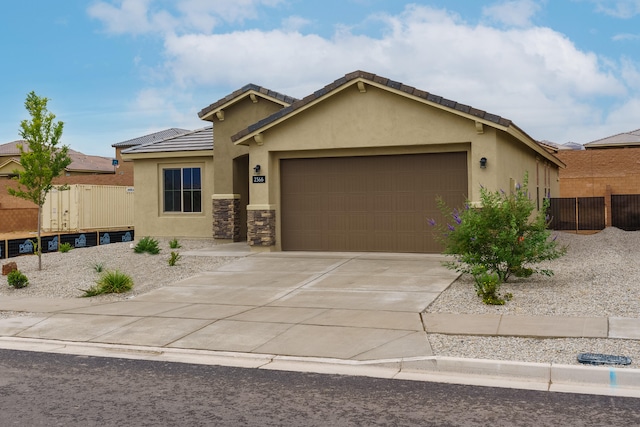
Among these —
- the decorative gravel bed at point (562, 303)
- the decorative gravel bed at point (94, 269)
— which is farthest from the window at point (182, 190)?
the decorative gravel bed at point (562, 303)

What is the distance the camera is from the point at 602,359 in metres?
7.91

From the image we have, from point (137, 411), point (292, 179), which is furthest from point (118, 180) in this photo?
point (137, 411)

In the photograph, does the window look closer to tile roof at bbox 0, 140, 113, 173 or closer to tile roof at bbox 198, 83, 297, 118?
tile roof at bbox 198, 83, 297, 118

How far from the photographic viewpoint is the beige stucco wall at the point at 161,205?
79.3ft

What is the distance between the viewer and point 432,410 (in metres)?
6.59

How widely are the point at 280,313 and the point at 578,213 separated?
20750 mm

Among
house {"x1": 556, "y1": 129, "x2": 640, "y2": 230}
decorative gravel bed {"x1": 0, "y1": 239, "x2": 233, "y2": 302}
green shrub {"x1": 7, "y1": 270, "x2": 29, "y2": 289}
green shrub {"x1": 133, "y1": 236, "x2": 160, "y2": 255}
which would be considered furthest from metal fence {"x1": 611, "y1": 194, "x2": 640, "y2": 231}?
green shrub {"x1": 7, "y1": 270, "x2": 29, "y2": 289}

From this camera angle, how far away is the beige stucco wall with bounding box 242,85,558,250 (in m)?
17.6

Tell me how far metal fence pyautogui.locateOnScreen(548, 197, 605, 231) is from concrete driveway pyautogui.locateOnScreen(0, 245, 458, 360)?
14.0 metres

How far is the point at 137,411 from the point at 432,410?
2876 mm

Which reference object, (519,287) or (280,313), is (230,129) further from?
(519,287)

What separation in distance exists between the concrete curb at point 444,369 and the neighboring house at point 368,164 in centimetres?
1000

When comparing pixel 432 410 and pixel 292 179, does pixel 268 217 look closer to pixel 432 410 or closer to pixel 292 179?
pixel 292 179

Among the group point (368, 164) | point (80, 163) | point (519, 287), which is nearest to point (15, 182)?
point (80, 163)
